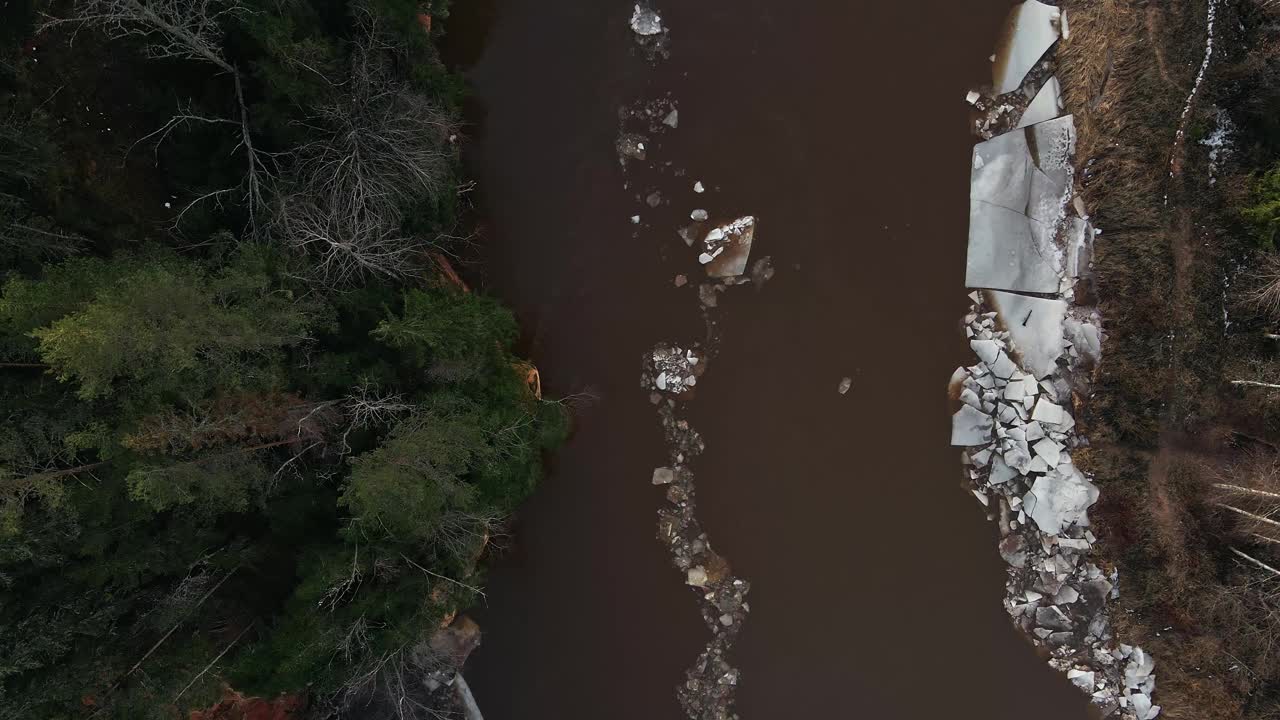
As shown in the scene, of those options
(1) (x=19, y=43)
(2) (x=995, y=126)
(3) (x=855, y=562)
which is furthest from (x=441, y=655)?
(2) (x=995, y=126)

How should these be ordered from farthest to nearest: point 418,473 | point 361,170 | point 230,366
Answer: point 361,170 → point 418,473 → point 230,366

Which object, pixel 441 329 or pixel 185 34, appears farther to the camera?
pixel 441 329

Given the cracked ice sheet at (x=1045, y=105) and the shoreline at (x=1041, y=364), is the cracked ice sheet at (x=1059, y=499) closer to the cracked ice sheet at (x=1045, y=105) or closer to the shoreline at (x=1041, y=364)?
the shoreline at (x=1041, y=364)

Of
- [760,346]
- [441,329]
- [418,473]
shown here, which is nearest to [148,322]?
[441,329]

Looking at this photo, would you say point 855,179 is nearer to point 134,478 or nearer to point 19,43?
point 134,478

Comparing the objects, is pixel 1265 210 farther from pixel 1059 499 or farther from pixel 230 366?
pixel 230 366

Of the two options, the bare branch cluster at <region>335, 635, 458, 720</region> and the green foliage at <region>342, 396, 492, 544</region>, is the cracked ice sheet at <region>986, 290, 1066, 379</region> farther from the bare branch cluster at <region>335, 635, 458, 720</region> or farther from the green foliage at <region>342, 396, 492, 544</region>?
the bare branch cluster at <region>335, 635, 458, 720</region>
